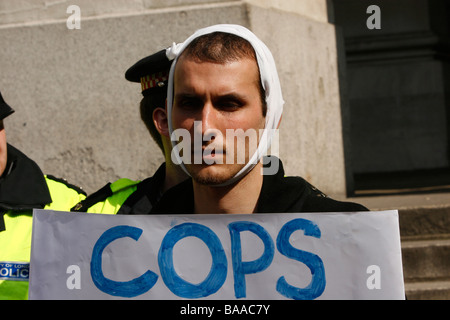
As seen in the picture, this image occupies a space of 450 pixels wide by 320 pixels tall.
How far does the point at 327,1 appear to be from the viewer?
614cm

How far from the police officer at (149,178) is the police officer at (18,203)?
0.23m

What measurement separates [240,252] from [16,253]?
44.8 inches

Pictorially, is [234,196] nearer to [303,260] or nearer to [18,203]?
[303,260]

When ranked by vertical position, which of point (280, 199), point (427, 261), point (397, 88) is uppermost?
point (397, 88)

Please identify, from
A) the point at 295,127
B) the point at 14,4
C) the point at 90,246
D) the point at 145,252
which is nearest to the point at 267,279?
the point at 145,252

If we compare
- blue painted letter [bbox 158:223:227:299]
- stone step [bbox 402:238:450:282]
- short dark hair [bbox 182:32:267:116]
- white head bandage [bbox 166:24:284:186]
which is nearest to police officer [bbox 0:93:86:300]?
blue painted letter [bbox 158:223:227:299]

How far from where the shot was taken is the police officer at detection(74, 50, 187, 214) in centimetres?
278

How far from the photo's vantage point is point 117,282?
6.75 feet

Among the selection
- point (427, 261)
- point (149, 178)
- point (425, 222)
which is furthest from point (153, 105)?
point (425, 222)

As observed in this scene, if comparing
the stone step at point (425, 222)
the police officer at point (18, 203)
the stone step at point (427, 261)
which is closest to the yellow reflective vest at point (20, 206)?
the police officer at point (18, 203)

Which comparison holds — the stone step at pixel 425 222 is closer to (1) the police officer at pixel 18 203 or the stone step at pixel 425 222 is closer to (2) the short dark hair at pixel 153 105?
(2) the short dark hair at pixel 153 105

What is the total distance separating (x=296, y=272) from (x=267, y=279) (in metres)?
0.09

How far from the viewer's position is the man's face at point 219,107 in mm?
1990

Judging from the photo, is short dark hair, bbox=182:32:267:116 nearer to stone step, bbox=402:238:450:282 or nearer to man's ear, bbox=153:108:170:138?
man's ear, bbox=153:108:170:138
